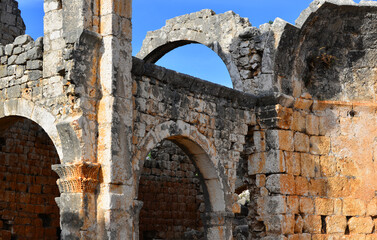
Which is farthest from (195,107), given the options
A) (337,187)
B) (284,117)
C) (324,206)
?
(337,187)

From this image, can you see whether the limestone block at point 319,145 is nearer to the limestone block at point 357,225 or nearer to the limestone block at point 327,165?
the limestone block at point 327,165

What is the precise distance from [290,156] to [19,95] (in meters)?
4.70

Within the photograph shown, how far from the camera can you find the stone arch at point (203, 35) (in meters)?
10.9

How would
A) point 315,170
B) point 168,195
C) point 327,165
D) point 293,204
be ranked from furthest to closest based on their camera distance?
1. point 168,195
2. point 327,165
3. point 315,170
4. point 293,204

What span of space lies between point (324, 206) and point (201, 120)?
3.07 m

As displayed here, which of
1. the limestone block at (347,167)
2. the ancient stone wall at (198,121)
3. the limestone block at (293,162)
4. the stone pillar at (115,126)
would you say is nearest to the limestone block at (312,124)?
the limestone block at (293,162)

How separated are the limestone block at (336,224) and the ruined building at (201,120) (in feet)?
0.06

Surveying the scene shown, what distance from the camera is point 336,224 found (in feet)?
34.2

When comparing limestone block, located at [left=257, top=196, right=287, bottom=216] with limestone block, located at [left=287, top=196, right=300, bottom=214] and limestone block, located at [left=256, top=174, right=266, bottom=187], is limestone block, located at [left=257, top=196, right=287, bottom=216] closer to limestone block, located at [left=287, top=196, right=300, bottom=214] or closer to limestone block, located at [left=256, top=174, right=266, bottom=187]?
limestone block, located at [left=287, top=196, right=300, bottom=214]

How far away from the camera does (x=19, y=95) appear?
7980 mm

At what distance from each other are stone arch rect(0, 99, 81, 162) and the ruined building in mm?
19

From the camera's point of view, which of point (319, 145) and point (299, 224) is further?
point (319, 145)

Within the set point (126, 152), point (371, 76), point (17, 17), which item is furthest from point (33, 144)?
point (371, 76)

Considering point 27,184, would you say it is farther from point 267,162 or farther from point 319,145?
point 319,145
